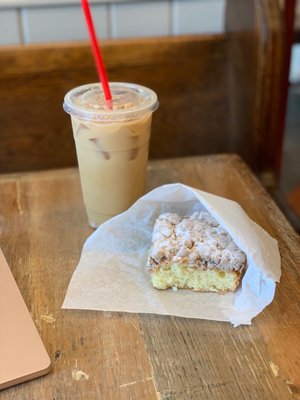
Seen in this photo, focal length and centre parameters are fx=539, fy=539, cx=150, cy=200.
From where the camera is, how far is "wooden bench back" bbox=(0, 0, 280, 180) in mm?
1325

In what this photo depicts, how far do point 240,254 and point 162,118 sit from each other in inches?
→ 30.2

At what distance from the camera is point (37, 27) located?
4.46 feet

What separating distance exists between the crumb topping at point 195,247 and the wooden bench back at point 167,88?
1.98 ft

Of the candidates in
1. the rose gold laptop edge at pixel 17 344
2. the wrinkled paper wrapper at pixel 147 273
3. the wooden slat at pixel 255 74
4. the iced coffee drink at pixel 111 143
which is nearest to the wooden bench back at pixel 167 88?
the wooden slat at pixel 255 74

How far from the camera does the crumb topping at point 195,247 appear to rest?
741mm

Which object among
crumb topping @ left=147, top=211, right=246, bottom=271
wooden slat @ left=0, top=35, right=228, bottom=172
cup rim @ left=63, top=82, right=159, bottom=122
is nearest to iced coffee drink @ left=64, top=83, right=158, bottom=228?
cup rim @ left=63, top=82, right=159, bottom=122

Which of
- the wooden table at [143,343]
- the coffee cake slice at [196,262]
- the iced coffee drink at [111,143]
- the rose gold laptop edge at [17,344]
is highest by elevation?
the iced coffee drink at [111,143]

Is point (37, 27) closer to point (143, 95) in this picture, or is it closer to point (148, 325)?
point (143, 95)

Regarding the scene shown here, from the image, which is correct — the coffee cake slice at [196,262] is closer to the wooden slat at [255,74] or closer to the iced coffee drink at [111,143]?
the iced coffee drink at [111,143]

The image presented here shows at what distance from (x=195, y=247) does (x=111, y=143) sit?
0.23 metres

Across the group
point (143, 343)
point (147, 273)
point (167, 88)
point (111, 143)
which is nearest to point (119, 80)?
point (167, 88)

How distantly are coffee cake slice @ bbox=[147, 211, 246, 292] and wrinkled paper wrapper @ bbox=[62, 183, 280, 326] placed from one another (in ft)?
0.04

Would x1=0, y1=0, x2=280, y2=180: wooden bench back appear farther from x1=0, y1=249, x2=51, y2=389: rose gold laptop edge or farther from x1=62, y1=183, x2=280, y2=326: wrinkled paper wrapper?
→ x1=0, y1=249, x2=51, y2=389: rose gold laptop edge

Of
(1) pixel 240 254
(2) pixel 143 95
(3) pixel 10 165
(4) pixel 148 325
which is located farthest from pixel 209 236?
(3) pixel 10 165
